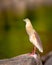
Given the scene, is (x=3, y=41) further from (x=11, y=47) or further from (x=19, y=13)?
(x=19, y=13)

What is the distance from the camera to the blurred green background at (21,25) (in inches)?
82.4

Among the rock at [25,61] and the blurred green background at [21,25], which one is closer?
the rock at [25,61]

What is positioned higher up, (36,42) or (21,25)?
(36,42)

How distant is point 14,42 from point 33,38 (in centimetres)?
84

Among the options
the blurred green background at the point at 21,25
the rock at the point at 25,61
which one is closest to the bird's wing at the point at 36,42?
the rock at the point at 25,61

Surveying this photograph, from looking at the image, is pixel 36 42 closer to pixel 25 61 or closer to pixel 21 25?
pixel 25 61

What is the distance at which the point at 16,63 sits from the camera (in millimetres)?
1261

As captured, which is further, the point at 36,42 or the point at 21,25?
the point at 21,25

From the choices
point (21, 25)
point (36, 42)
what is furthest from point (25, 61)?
point (21, 25)

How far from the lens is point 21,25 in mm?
2080

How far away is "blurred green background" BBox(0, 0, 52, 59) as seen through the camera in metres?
2.09

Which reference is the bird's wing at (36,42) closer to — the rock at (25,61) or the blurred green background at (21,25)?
the rock at (25,61)

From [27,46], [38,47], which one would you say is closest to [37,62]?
[38,47]

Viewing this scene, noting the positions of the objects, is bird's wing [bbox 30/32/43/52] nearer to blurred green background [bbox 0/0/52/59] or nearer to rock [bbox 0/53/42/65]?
rock [bbox 0/53/42/65]
